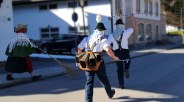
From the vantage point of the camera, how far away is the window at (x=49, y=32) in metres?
38.2

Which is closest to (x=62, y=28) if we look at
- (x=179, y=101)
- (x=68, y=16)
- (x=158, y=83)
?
(x=68, y=16)

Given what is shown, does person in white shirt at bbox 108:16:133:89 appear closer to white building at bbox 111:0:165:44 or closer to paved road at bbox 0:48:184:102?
paved road at bbox 0:48:184:102

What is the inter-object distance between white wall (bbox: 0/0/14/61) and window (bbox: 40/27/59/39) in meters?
17.1

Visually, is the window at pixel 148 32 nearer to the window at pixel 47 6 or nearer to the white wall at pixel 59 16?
the white wall at pixel 59 16

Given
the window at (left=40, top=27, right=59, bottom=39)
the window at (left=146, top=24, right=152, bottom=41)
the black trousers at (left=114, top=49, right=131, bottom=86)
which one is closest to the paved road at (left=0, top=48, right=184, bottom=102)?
the black trousers at (left=114, top=49, right=131, bottom=86)

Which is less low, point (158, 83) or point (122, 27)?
point (122, 27)

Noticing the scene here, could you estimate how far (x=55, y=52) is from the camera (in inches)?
1231

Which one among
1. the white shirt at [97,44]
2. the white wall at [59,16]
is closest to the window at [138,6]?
the white wall at [59,16]

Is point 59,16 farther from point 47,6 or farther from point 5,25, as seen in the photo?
point 5,25

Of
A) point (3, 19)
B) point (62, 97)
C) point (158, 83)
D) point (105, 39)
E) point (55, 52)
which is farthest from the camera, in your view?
point (55, 52)

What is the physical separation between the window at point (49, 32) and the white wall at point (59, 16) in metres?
0.33

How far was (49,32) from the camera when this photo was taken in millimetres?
38500

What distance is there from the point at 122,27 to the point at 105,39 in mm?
2749

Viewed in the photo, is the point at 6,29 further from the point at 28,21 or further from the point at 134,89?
the point at 28,21
